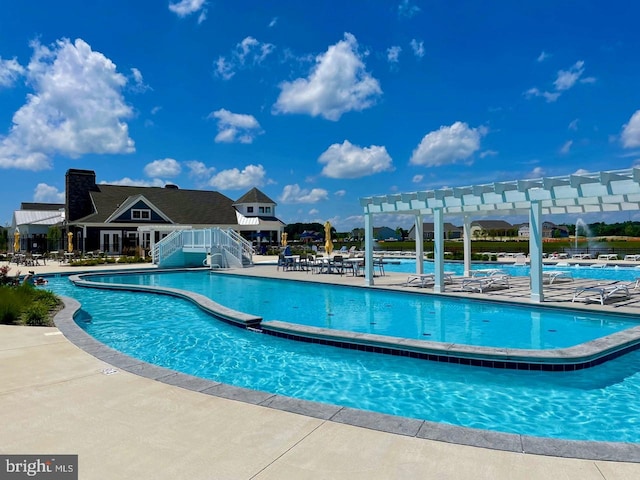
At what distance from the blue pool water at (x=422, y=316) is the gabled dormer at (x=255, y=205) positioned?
2938 centimetres

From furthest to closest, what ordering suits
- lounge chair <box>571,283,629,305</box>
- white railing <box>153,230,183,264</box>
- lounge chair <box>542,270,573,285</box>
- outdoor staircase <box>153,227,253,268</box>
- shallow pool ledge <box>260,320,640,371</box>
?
white railing <box>153,230,183,264</box>
outdoor staircase <box>153,227,253,268</box>
lounge chair <box>542,270,573,285</box>
lounge chair <box>571,283,629,305</box>
shallow pool ledge <box>260,320,640,371</box>

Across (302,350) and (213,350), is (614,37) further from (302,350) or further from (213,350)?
(213,350)

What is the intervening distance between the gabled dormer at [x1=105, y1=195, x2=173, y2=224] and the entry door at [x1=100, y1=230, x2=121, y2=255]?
44.9 inches

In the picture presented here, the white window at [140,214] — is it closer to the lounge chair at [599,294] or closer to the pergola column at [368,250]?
the pergola column at [368,250]

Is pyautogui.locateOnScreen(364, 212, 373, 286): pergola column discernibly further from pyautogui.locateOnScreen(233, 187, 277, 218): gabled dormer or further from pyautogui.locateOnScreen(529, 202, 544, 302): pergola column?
pyautogui.locateOnScreen(233, 187, 277, 218): gabled dormer

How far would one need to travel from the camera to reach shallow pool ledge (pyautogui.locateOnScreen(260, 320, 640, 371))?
22.8 feet

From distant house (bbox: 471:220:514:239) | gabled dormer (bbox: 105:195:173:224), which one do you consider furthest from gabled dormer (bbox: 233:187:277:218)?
distant house (bbox: 471:220:514:239)

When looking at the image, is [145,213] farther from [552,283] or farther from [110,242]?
[552,283]

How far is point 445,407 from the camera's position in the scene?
18.6 feet

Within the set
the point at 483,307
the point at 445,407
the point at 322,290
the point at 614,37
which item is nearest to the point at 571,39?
the point at 614,37

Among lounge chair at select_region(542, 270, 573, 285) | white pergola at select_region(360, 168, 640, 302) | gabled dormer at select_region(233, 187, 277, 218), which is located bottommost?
lounge chair at select_region(542, 270, 573, 285)

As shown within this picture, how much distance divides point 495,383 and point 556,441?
3.00m

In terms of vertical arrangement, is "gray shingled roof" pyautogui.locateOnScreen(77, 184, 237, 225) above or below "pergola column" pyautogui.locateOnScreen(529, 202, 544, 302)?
above

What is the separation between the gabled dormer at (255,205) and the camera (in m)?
46.5
